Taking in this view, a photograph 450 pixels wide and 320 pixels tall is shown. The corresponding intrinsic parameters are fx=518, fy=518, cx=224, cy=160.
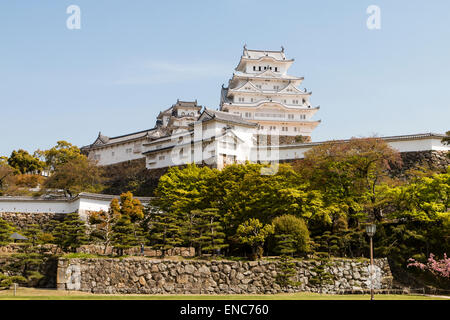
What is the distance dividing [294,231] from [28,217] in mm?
15827

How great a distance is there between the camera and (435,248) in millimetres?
23109

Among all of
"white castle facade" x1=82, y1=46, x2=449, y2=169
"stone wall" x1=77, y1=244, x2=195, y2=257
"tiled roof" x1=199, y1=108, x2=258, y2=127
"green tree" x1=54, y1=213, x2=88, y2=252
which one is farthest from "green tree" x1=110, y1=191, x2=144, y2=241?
"tiled roof" x1=199, y1=108, x2=258, y2=127

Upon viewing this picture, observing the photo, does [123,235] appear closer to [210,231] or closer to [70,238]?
[70,238]

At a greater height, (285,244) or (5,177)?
(5,177)

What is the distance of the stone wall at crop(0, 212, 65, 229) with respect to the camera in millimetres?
29422

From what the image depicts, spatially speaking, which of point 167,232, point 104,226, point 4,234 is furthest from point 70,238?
point 167,232

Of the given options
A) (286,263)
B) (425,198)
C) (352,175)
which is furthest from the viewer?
(352,175)

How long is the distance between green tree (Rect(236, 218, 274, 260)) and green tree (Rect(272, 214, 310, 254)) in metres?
0.43

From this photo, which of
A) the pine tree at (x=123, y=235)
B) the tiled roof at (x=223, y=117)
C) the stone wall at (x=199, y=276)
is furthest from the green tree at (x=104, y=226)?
the tiled roof at (x=223, y=117)

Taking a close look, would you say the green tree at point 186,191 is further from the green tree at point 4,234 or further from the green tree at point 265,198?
the green tree at point 4,234

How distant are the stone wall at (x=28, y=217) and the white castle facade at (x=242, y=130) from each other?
36.0ft

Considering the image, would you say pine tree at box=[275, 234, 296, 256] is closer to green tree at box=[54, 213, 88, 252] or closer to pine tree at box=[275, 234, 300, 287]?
pine tree at box=[275, 234, 300, 287]

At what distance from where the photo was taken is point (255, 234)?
2252 centimetres

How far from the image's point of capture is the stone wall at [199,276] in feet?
67.8
